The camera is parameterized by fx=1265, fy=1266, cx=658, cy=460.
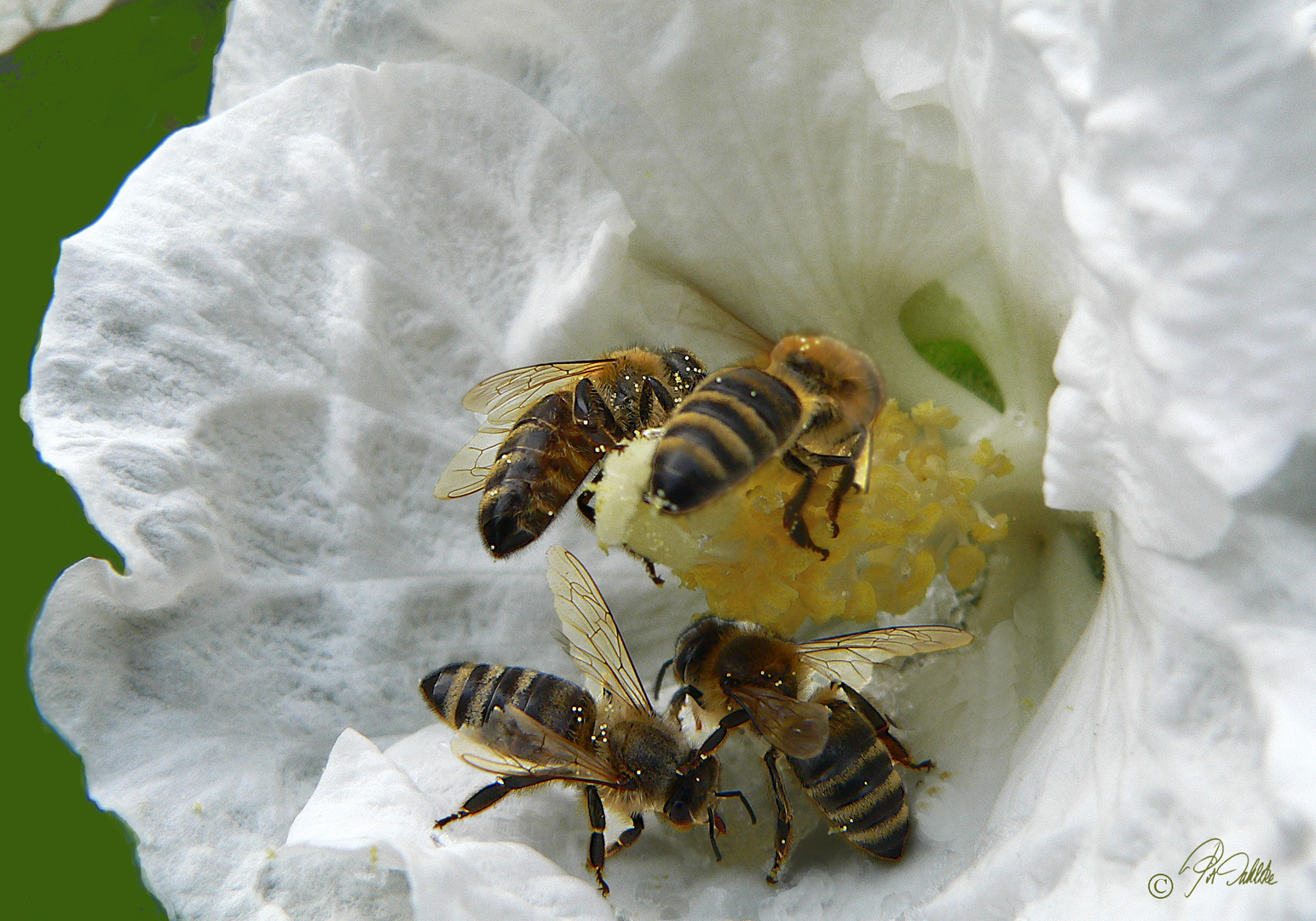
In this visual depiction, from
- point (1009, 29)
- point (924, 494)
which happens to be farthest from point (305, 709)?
point (1009, 29)

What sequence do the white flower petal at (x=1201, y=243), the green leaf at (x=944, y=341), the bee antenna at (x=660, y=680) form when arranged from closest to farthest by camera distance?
the white flower petal at (x=1201, y=243) → the bee antenna at (x=660, y=680) → the green leaf at (x=944, y=341)

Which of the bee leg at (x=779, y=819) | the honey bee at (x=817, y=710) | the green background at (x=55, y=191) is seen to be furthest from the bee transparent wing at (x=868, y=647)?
the green background at (x=55, y=191)

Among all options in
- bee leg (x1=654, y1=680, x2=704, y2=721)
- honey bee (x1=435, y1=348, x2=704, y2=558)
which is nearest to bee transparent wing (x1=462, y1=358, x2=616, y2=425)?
honey bee (x1=435, y1=348, x2=704, y2=558)

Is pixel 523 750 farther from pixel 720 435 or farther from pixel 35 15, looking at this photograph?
pixel 35 15

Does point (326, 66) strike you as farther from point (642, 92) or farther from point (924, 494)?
point (924, 494)

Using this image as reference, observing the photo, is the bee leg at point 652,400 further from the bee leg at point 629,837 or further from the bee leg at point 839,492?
the bee leg at point 629,837

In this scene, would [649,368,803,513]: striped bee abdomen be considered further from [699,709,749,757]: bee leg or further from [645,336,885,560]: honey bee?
[699,709,749,757]: bee leg

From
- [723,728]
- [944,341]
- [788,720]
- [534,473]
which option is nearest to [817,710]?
[788,720]
